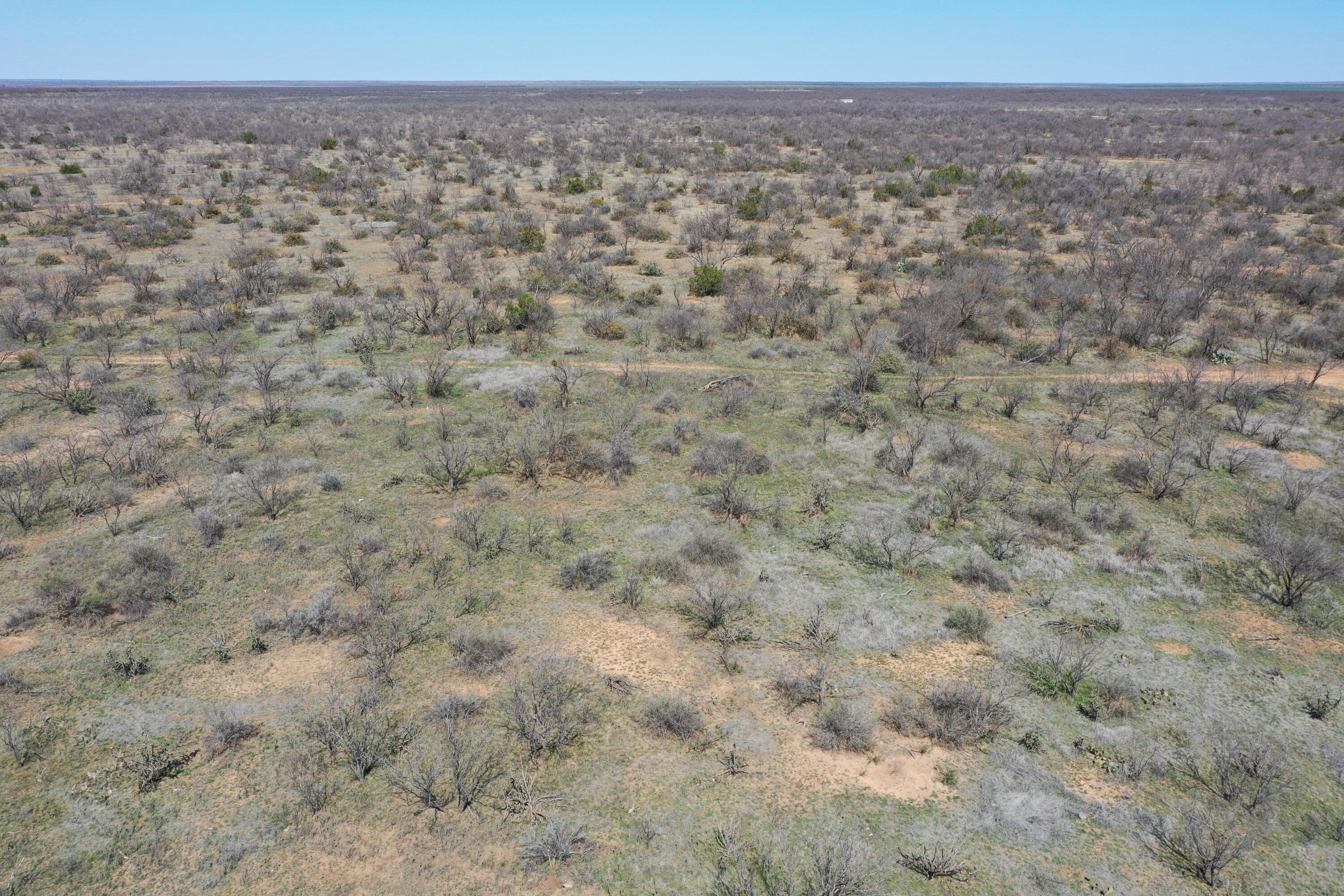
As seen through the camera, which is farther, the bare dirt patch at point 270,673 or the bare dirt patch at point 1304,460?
the bare dirt patch at point 1304,460

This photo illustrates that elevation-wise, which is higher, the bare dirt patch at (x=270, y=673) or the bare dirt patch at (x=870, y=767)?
the bare dirt patch at (x=270, y=673)

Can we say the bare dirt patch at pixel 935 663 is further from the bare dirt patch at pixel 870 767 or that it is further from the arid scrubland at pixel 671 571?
the bare dirt patch at pixel 870 767

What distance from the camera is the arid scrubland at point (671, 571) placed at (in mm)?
6223

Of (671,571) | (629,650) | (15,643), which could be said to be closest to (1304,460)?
(671,571)

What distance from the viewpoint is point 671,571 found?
9.77m

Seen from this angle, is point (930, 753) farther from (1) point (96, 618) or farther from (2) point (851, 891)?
(1) point (96, 618)

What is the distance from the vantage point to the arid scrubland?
20.4 ft

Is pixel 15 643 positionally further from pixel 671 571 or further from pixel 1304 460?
pixel 1304 460

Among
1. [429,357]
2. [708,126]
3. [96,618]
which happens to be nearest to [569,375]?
[429,357]

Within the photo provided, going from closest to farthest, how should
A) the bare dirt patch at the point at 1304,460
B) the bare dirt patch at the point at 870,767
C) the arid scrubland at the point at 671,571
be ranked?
1. the arid scrubland at the point at 671,571
2. the bare dirt patch at the point at 870,767
3. the bare dirt patch at the point at 1304,460

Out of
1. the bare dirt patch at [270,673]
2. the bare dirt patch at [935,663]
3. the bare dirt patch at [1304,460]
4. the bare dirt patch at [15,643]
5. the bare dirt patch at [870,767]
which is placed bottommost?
the bare dirt patch at [870,767]

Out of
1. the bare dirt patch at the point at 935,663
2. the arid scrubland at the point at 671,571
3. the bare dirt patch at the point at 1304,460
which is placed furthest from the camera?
the bare dirt patch at the point at 1304,460

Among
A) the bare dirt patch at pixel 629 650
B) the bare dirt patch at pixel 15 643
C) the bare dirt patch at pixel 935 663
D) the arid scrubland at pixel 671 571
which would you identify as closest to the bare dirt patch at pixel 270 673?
the arid scrubland at pixel 671 571

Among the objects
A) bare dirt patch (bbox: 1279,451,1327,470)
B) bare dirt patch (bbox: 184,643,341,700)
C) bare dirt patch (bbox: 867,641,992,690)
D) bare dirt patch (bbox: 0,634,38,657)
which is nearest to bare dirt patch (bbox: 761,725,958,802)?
bare dirt patch (bbox: 867,641,992,690)
